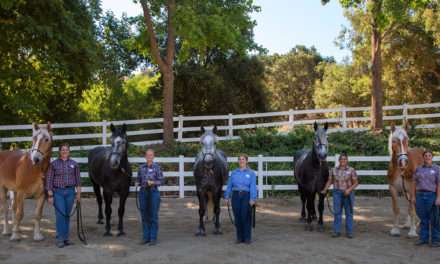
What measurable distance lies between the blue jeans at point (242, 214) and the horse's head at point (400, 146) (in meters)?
2.76

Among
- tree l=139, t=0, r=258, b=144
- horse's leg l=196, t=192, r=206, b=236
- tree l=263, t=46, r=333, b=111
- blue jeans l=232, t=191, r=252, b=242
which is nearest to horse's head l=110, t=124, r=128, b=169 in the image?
horse's leg l=196, t=192, r=206, b=236

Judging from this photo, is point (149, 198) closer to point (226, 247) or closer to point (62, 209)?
point (62, 209)

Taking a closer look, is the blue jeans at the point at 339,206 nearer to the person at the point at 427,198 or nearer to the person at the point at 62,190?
the person at the point at 427,198

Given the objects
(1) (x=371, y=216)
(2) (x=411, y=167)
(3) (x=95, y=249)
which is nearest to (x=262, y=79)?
(1) (x=371, y=216)

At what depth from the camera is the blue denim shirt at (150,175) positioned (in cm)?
793

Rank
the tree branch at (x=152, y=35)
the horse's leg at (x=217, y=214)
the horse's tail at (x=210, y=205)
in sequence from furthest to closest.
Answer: the tree branch at (x=152, y=35) < the horse's tail at (x=210, y=205) < the horse's leg at (x=217, y=214)

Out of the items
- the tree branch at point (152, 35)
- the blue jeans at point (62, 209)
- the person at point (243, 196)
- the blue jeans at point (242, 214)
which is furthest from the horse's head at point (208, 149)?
the tree branch at point (152, 35)

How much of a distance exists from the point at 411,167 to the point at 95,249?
5778mm

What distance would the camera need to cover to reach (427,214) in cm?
774

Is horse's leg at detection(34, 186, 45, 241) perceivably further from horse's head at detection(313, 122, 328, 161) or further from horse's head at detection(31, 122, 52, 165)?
horse's head at detection(313, 122, 328, 161)

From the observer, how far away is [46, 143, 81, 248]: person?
7691mm

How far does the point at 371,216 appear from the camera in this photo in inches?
413

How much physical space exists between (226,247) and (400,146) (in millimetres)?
3558

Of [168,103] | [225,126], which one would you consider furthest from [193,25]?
[225,126]
